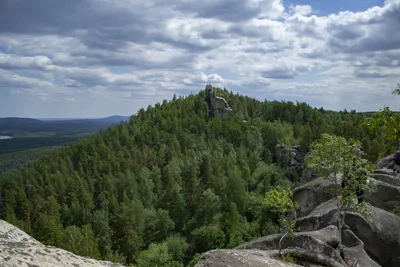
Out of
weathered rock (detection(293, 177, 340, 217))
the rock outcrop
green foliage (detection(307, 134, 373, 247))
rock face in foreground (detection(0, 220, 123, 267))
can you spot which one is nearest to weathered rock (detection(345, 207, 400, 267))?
green foliage (detection(307, 134, 373, 247))

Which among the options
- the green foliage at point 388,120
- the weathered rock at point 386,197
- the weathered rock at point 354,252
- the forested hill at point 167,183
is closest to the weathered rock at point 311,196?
the weathered rock at point 386,197

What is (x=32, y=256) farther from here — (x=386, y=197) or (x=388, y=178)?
(x=388, y=178)

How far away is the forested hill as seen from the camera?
7744 centimetres

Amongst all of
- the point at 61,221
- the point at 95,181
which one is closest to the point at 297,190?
the point at 61,221

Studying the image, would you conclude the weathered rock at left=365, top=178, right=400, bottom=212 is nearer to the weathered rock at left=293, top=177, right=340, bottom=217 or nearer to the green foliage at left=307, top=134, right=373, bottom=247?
the weathered rock at left=293, top=177, right=340, bottom=217

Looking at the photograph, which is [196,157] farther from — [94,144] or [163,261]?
[163,261]

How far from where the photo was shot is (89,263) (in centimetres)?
566

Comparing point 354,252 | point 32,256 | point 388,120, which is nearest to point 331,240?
point 354,252

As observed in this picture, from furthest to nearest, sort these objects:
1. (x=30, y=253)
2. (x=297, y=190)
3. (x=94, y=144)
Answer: (x=94, y=144), (x=297, y=190), (x=30, y=253)

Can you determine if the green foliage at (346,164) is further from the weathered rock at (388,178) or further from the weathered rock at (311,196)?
the weathered rock at (388,178)

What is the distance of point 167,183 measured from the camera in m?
116

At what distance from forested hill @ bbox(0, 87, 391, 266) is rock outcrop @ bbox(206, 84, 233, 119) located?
351 cm

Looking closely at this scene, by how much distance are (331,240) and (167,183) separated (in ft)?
312

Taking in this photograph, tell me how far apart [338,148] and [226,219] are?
207 ft
